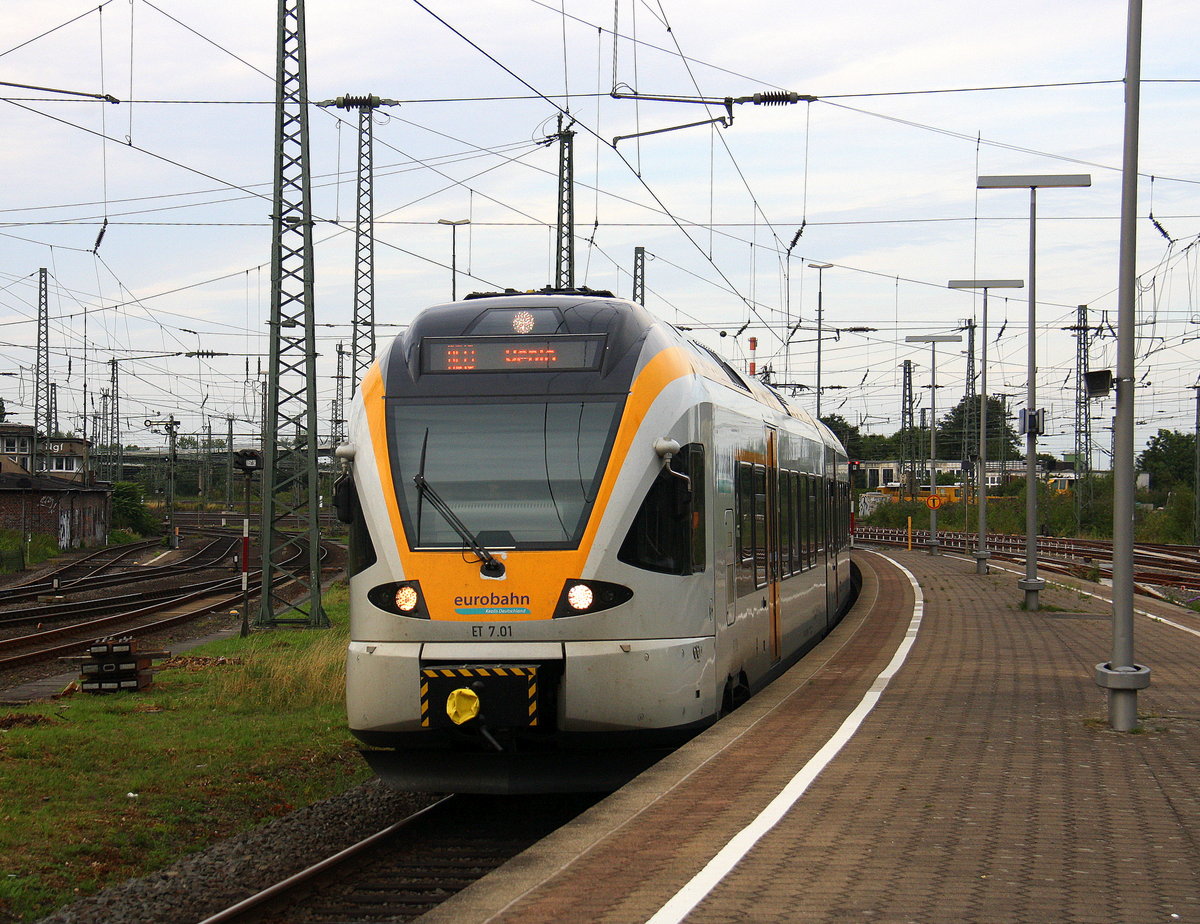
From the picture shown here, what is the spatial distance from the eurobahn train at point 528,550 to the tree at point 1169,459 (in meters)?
82.5

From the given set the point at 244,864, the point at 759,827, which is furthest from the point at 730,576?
the point at 244,864

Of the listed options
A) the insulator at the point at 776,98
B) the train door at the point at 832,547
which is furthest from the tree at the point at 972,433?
Result: the insulator at the point at 776,98

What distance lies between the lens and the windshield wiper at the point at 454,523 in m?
8.88

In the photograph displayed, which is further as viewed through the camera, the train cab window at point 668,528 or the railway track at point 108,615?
the railway track at point 108,615

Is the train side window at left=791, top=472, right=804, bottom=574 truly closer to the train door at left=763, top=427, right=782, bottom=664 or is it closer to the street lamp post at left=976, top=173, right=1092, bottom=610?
the train door at left=763, top=427, right=782, bottom=664

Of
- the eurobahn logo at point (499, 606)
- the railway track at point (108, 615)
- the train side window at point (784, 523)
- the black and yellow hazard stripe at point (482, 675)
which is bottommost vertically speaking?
the railway track at point (108, 615)

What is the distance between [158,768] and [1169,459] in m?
95.8

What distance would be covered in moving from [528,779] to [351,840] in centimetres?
148

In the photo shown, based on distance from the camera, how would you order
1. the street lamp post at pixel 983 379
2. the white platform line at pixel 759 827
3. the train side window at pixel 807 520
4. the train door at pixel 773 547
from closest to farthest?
1. the white platform line at pixel 759 827
2. the train door at pixel 773 547
3. the train side window at pixel 807 520
4. the street lamp post at pixel 983 379

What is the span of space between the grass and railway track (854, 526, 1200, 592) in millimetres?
20919

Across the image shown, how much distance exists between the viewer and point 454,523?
Answer: 9031 millimetres

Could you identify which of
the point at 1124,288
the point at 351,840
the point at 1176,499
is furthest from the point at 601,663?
the point at 1176,499

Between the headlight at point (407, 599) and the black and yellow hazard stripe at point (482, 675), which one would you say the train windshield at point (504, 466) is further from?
the black and yellow hazard stripe at point (482, 675)

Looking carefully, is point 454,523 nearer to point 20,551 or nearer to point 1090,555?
point 1090,555
